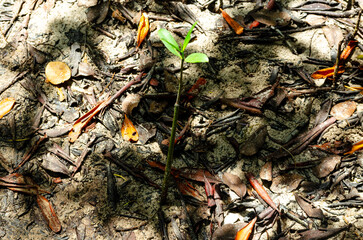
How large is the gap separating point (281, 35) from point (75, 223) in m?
2.29

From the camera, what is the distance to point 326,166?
7.45 ft

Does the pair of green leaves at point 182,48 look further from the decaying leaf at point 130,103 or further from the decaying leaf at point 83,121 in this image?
the decaying leaf at point 83,121

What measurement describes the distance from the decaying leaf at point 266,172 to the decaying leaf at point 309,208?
8.7 inches

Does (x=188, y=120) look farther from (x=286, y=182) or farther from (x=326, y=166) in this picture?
(x=326, y=166)

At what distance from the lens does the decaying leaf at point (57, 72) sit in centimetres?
280

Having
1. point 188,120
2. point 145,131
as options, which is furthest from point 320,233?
point 145,131

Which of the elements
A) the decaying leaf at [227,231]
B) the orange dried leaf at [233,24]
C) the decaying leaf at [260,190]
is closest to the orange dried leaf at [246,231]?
the decaying leaf at [227,231]

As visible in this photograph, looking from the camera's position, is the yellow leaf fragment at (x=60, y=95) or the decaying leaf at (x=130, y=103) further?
the yellow leaf fragment at (x=60, y=95)

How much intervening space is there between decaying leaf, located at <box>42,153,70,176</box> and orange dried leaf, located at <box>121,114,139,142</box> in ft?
1.65

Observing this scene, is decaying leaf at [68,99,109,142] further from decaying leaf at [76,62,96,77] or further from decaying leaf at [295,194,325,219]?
decaying leaf at [295,194,325,219]

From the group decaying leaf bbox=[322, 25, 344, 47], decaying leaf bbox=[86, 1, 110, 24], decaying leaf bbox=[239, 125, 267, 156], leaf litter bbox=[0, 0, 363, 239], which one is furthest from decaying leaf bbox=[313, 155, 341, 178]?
decaying leaf bbox=[86, 1, 110, 24]

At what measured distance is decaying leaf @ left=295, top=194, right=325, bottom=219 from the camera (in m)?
2.10

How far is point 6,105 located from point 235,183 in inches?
79.1

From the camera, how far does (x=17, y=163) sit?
246 cm
